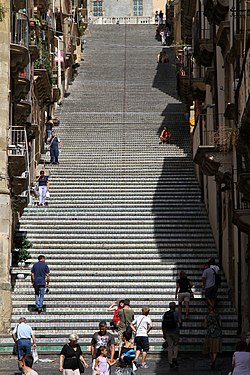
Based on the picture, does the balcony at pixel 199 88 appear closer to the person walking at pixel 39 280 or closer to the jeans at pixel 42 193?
the jeans at pixel 42 193

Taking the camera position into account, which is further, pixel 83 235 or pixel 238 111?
pixel 83 235

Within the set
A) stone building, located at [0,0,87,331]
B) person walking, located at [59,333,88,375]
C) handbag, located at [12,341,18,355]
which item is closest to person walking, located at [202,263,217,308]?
stone building, located at [0,0,87,331]

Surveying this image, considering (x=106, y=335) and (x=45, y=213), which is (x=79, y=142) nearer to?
(x=45, y=213)

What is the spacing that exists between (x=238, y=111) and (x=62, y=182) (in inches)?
578

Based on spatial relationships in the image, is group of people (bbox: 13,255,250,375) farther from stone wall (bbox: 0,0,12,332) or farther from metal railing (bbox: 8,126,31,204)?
metal railing (bbox: 8,126,31,204)

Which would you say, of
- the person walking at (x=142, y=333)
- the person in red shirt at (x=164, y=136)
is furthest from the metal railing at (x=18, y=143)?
the person in red shirt at (x=164, y=136)

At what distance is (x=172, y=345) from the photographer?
24.0m

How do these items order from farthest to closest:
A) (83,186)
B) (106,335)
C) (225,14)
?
(83,186)
(225,14)
(106,335)

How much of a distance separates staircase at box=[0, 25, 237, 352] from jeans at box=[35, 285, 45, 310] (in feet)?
0.80

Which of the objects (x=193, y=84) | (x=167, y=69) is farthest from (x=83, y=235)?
(x=167, y=69)

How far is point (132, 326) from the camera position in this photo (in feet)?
78.9

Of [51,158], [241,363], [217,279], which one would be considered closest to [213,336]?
[217,279]

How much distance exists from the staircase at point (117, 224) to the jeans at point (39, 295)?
0.25 meters

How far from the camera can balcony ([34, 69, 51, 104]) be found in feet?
137
